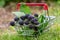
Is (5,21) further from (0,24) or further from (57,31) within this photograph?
(57,31)

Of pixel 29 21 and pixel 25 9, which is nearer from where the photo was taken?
pixel 29 21

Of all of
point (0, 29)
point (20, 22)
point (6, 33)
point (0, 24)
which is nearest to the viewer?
point (20, 22)

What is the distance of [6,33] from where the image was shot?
2.31 meters

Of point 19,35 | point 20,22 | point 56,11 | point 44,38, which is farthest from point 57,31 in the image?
point 56,11

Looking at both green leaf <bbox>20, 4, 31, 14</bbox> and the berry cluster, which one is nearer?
the berry cluster

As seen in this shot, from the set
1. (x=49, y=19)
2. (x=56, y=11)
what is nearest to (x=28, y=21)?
(x=49, y=19)

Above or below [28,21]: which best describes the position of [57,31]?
below

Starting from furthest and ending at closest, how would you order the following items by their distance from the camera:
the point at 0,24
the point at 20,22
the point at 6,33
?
the point at 0,24 < the point at 6,33 < the point at 20,22

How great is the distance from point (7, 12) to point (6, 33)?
1.12 metres

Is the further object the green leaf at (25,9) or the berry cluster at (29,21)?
the green leaf at (25,9)

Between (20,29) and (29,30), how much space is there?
0.32 feet

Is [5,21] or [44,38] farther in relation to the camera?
[5,21]

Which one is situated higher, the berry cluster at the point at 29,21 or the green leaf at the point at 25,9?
the green leaf at the point at 25,9

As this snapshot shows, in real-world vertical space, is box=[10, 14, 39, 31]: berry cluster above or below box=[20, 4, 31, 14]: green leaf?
below
